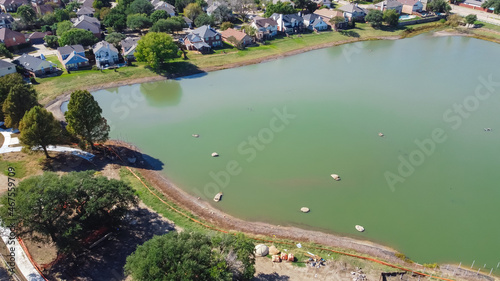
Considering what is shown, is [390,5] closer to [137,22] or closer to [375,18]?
[375,18]

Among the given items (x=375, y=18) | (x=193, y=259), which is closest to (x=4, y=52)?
(x=193, y=259)

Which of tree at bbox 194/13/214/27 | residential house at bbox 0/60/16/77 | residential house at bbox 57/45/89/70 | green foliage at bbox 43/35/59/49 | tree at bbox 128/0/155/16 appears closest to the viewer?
residential house at bbox 0/60/16/77

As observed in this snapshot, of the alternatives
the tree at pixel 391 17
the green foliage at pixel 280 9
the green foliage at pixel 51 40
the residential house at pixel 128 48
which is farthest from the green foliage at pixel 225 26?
the tree at pixel 391 17

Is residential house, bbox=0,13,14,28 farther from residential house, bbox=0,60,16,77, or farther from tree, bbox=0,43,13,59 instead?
residential house, bbox=0,60,16,77

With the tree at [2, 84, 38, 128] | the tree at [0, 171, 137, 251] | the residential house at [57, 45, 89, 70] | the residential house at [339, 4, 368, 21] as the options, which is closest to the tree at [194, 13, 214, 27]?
the residential house at [57, 45, 89, 70]

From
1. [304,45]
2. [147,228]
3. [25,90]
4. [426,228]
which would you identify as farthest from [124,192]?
[304,45]

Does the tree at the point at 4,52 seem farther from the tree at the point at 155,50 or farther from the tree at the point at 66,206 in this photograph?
the tree at the point at 66,206
